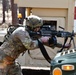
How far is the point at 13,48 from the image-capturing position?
5371 mm

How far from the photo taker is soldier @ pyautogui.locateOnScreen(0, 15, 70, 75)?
5.09 meters

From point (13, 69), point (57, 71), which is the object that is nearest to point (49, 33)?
point (13, 69)

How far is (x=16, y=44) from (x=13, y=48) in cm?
10

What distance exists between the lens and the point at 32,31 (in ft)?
17.4

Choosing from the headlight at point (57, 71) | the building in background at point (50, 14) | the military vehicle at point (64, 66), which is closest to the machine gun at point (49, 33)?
the military vehicle at point (64, 66)

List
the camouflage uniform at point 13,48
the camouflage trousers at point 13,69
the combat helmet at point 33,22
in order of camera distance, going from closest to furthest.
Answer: the camouflage uniform at point 13,48 < the combat helmet at point 33,22 < the camouflage trousers at point 13,69

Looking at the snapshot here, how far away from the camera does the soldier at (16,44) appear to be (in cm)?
509

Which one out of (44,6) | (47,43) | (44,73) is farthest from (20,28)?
(44,6)

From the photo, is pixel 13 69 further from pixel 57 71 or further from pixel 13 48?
pixel 57 71

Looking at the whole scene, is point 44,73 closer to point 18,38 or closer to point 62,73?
point 18,38

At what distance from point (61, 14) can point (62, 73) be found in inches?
232

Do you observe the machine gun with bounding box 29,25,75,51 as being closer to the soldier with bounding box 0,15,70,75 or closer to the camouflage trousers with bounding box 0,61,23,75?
the soldier with bounding box 0,15,70,75

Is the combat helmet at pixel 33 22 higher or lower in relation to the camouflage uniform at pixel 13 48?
higher

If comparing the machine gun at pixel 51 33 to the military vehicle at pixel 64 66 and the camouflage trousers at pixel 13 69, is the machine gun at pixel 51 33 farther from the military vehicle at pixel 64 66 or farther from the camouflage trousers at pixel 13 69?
the military vehicle at pixel 64 66
